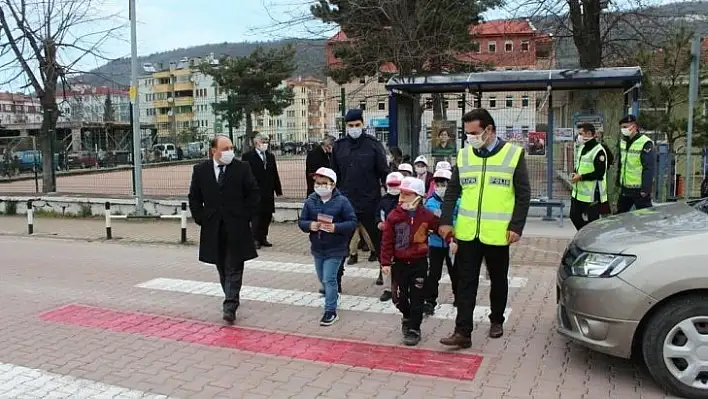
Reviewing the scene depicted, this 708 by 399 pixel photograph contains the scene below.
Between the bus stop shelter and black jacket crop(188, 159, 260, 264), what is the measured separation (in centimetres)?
652

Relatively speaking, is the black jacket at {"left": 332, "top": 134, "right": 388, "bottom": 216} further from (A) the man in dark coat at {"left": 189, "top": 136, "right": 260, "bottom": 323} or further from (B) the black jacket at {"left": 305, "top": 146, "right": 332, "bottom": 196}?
(B) the black jacket at {"left": 305, "top": 146, "right": 332, "bottom": 196}

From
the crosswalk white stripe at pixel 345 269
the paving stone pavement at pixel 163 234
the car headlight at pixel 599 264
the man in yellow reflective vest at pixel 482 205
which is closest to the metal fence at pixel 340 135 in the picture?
the paving stone pavement at pixel 163 234

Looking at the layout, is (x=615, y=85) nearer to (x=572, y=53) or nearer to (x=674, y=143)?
(x=674, y=143)

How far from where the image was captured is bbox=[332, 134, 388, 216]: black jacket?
284 inches

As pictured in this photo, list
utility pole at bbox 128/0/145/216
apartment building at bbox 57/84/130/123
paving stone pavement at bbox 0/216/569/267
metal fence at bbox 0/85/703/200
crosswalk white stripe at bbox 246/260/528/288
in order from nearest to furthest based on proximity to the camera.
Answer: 1. crosswalk white stripe at bbox 246/260/528/288
2. paving stone pavement at bbox 0/216/569/267
3. metal fence at bbox 0/85/703/200
4. utility pole at bbox 128/0/145/216
5. apartment building at bbox 57/84/130/123

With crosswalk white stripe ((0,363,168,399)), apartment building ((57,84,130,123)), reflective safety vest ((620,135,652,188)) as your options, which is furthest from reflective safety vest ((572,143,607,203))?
apartment building ((57,84,130,123))

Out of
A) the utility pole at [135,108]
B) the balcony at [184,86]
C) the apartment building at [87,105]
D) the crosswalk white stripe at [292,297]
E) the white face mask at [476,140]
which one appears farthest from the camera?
the balcony at [184,86]

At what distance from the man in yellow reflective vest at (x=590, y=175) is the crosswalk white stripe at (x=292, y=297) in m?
2.41

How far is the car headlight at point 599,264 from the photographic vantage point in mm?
4359

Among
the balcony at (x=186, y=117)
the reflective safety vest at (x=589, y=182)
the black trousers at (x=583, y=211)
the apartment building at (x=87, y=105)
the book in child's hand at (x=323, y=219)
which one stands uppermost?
the apartment building at (x=87, y=105)

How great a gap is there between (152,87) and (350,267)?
11288 centimetres

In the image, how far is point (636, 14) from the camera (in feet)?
55.0

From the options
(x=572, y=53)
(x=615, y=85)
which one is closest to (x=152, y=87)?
(x=572, y=53)

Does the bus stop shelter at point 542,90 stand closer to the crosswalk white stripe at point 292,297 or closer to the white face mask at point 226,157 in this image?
the crosswalk white stripe at point 292,297
